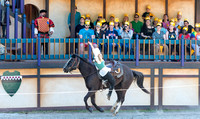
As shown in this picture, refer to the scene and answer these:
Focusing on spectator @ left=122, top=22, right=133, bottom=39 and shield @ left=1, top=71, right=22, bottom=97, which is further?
spectator @ left=122, top=22, right=133, bottom=39

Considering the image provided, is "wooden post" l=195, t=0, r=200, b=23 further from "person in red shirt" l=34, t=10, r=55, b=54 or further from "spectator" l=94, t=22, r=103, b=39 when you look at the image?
"person in red shirt" l=34, t=10, r=55, b=54

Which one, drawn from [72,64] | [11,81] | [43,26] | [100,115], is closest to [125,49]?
[100,115]

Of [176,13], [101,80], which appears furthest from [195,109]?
[176,13]

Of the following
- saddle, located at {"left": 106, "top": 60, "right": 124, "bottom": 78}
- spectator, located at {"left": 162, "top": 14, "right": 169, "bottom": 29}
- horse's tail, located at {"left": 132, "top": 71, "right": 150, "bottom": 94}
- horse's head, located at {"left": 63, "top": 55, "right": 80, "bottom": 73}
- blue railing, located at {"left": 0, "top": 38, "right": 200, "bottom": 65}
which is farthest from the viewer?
spectator, located at {"left": 162, "top": 14, "right": 169, "bottom": 29}

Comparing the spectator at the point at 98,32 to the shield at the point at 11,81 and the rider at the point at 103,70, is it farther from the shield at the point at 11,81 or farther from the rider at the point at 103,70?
the shield at the point at 11,81

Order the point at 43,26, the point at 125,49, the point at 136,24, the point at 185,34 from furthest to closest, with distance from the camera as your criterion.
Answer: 1. the point at 136,24
2. the point at 185,34
3. the point at 43,26
4. the point at 125,49

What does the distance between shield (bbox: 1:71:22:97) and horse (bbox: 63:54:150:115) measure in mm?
2097

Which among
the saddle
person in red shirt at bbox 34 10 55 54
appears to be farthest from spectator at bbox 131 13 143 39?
the saddle

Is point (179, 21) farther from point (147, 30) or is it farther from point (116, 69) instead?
point (116, 69)

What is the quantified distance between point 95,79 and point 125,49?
2.28m

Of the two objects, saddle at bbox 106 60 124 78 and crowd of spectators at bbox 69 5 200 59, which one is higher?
crowd of spectators at bbox 69 5 200 59

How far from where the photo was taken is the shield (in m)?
15.1

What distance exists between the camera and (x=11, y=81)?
49.7ft

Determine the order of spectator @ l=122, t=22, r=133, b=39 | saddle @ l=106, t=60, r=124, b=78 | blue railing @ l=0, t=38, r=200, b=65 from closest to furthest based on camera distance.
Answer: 1. saddle @ l=106, t=60, r=124, b=78
2. blue railing @ l=0, t=38, r=200, b=65
3. spectator @ l=122, t=22, r=133, b=39
